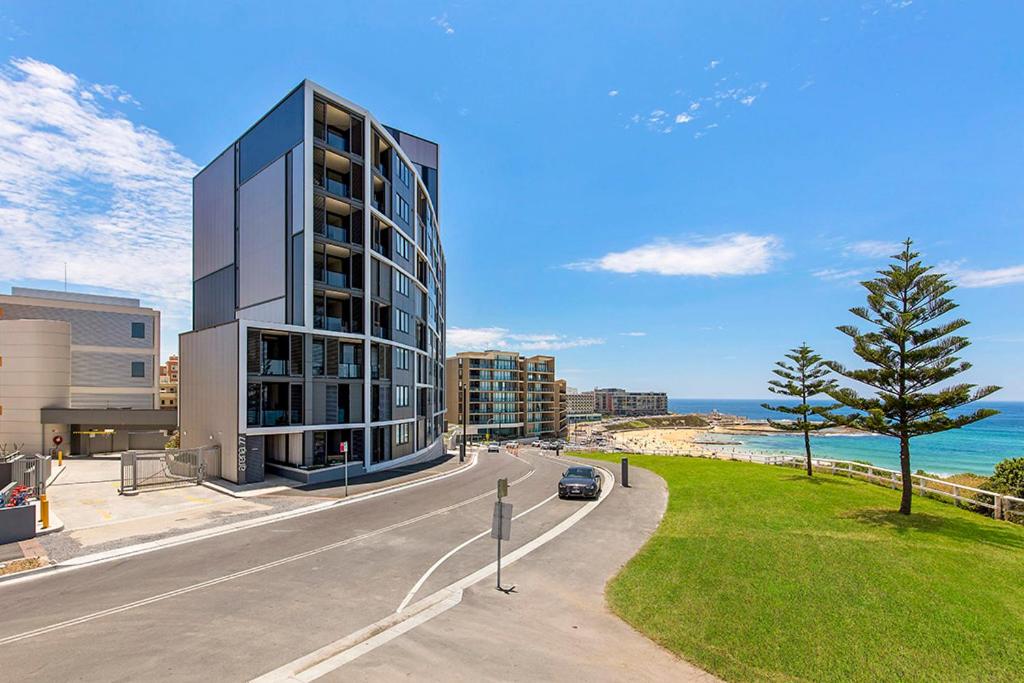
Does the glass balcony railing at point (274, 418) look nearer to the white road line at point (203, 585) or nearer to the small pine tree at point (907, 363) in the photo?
the white road line at point (203, 585)

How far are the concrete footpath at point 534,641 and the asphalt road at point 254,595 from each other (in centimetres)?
8

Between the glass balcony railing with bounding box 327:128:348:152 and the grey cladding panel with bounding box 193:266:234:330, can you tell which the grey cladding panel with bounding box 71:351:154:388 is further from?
the glass balcony railing with bounding box 327:128:348:152

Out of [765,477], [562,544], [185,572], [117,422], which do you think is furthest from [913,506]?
[117,422]

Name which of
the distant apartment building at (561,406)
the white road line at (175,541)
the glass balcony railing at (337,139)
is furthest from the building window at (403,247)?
the distant apartment building at (561,406)

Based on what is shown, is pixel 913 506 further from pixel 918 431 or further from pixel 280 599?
pixel 280 599

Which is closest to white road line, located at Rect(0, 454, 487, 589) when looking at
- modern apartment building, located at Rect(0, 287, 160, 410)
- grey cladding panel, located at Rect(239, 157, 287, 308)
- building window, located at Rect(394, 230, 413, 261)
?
grey cladding panel, located at Rect(239, 157, 287, 308)

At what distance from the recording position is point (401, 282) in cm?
3797

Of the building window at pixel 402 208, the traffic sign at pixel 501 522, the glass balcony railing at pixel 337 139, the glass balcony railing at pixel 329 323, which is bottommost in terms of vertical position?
the traffic sign at pixel 501 522

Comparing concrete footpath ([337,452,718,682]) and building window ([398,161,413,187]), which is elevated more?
building window ([398,161,413,187])

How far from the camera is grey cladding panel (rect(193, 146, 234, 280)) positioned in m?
35.9

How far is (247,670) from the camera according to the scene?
26.0 ft

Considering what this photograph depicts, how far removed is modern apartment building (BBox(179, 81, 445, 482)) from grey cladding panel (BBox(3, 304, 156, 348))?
1229 centimetres

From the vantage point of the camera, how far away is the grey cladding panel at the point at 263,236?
31.0 meters

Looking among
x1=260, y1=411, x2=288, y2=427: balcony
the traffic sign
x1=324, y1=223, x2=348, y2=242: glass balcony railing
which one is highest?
x1=324, y1=223, x2=348, y2=242: glass balcony railing
